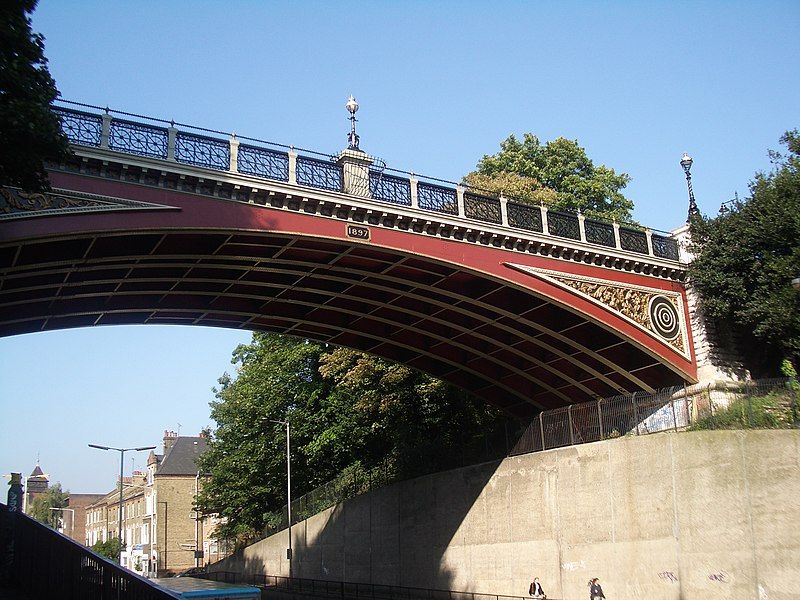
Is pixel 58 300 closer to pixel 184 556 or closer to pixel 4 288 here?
pixel 4 288

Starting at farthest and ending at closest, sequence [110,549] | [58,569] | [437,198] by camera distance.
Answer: [110,549], [437,198], [58,569]

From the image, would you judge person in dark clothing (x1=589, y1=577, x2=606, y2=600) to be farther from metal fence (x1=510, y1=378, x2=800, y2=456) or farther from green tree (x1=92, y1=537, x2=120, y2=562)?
green tree (x1=92, y1=537, x2=120, y2=562)

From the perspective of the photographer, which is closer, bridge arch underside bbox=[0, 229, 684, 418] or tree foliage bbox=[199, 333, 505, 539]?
bridge arch underside bbox=[0, 229, 684, 418]

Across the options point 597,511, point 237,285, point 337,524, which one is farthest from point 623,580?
point 337,524

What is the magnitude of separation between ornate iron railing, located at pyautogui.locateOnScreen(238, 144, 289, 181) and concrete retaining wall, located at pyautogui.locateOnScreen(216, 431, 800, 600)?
14.4 m

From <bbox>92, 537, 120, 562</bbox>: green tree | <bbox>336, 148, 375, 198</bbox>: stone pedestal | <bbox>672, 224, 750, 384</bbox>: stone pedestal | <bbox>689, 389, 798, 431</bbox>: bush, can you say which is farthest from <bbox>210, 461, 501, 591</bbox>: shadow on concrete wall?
<bbox>92, 537, 120, 562</bbox>: green tree

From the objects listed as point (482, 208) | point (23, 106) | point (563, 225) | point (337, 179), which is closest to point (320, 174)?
point (337, 179)

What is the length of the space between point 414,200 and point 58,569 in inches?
669

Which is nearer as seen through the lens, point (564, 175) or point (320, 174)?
point (320, 174)

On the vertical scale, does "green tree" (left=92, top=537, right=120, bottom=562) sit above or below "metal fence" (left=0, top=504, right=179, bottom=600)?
above

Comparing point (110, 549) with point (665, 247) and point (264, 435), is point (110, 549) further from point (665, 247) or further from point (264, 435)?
point (665, 247)

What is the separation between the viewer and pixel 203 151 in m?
25.8

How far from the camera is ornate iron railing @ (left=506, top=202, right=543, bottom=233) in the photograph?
3180 cm

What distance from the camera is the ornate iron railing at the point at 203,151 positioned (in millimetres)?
25391
